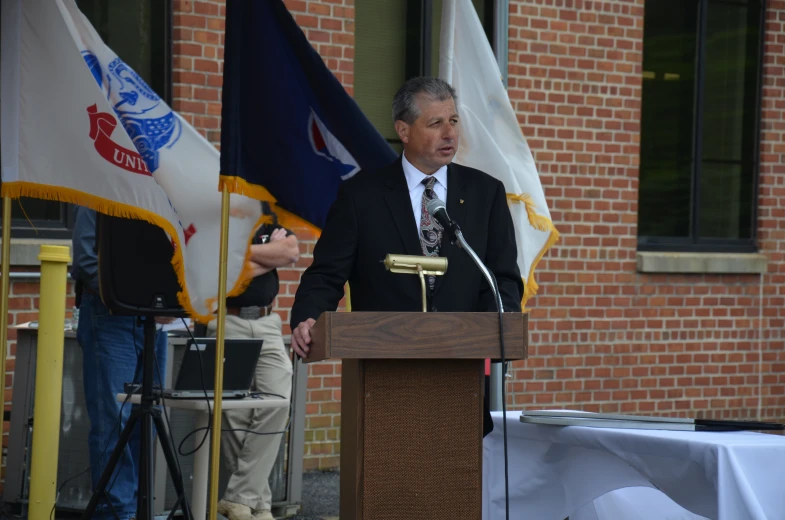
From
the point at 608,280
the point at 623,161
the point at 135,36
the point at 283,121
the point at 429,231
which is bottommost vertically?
the point at 608,280

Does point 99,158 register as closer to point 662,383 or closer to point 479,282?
point 479,282

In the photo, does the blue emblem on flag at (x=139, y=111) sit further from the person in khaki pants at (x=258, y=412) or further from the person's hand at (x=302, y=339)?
the person's hand at (x=302, y=339)

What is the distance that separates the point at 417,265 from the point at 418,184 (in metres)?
0.75

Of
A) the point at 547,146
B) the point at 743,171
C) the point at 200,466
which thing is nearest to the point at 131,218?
the point at 200,466

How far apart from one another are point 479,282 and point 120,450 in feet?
5.73

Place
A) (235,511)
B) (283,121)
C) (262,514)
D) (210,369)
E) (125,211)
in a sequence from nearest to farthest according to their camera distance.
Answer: (125,211)
(283,121)
(210,369)
(235,511)
(262,514)

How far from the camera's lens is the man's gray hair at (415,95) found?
4.23 meters

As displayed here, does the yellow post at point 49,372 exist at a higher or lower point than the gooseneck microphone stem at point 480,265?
lower

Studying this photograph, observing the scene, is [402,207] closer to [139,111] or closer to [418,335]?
[418,335]

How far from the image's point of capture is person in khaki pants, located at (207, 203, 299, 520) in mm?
6246

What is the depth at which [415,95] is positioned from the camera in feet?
13.9

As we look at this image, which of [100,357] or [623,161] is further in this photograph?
[623,161]

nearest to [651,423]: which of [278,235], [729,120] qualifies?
[278,235]

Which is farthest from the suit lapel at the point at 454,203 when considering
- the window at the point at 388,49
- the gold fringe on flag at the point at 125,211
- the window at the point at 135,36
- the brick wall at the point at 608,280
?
the brick wall at the point at 608,280
